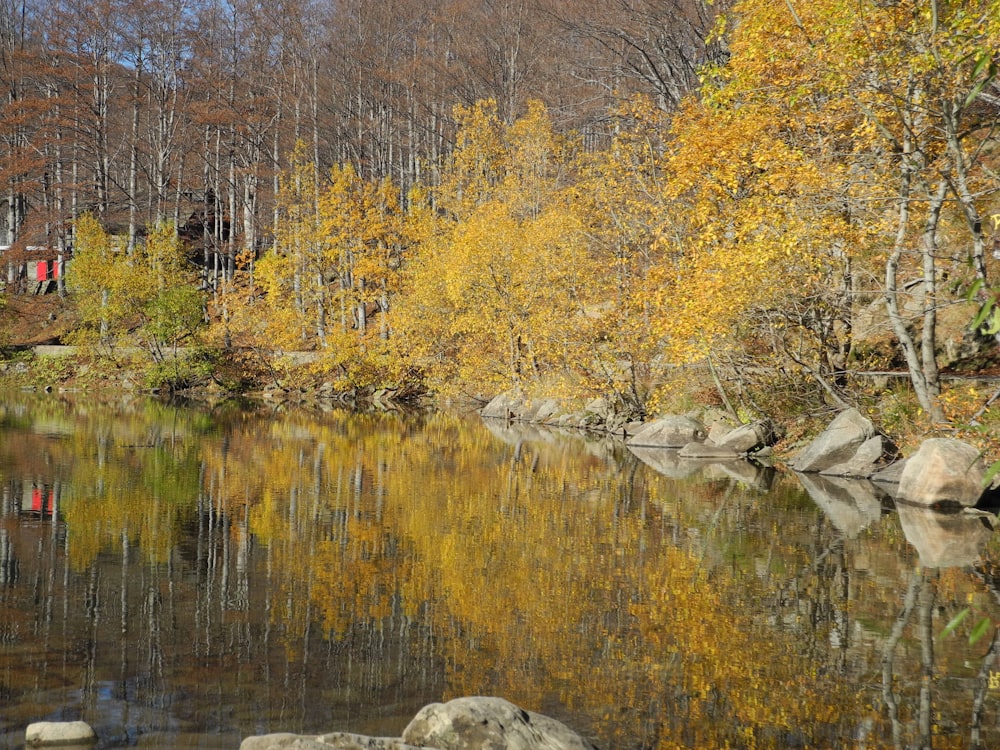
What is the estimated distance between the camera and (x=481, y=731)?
5.91 meters

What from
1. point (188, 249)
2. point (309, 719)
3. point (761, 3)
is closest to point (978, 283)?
point (309, 719)

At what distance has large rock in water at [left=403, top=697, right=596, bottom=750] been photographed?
5.86 meters

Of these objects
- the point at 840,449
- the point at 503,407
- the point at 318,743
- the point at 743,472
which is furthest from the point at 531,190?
the point at 318,743

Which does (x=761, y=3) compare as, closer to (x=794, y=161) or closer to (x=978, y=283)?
(x=794, y=161)

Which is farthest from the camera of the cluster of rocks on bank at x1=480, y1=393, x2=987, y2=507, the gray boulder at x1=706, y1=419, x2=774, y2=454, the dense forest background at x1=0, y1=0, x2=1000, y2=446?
the gray boulder at x1=706, y1=419, x2=774, y2=454

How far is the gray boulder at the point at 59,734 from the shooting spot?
595 cm

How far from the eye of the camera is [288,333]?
41.6 m

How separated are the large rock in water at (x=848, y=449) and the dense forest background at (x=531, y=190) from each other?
77cm

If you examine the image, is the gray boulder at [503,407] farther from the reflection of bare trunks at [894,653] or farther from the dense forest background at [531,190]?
the reflection of bare trunks at [894,653]

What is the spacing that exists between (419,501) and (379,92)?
124 ft

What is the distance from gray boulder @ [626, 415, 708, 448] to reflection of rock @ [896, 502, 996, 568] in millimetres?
9453

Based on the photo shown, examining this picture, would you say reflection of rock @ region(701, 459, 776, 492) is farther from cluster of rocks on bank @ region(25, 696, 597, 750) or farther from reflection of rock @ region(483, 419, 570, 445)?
cluster of rocks on bank @ region(25, 696, 597, 750)

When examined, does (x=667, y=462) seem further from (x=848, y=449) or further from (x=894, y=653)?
(x=894, y=653)

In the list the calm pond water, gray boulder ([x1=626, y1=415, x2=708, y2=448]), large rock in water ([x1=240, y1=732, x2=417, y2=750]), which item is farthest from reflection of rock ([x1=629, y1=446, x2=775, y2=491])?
large rock in water ([x1=240, y1=732, x2=417, y2=750])
